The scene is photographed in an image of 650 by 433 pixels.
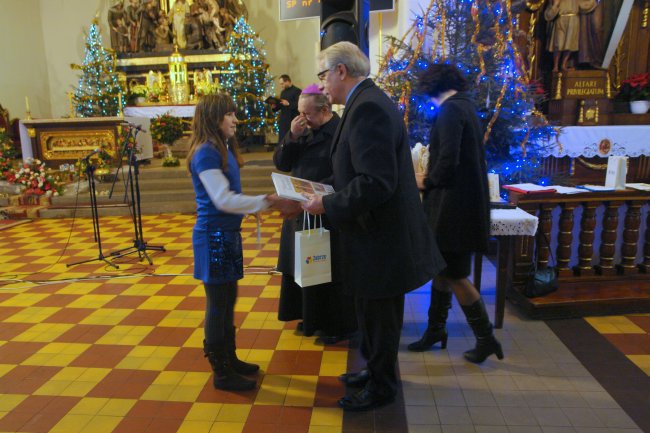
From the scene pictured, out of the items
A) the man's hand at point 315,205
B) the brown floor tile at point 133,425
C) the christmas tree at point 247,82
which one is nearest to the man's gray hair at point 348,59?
the man's hand at point 315,205

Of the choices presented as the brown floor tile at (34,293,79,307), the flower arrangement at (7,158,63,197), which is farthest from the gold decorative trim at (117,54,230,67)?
the brown floor tile at (34,293,79,307)

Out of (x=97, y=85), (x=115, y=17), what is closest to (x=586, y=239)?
(x=97, y=85)

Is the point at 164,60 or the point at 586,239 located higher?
the point at 164,60

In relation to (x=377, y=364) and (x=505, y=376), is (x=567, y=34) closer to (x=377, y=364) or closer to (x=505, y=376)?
(x=505, y=376)

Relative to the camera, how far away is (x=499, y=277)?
316 cm

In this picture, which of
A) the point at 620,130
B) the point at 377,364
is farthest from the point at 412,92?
the point at 620,130

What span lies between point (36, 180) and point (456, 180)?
321 inches

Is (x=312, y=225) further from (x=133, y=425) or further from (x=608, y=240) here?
(x=608, y=240)

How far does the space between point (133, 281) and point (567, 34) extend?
7.01 metres

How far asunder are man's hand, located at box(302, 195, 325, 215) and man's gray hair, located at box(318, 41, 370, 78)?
22.0 inches

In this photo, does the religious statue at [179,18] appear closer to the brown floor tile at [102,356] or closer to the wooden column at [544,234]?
the brown floor tile at [102,356]

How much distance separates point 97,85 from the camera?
12.2 m

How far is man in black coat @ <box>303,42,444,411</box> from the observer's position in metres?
1.87

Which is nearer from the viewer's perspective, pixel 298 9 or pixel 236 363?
pixel 236 363
